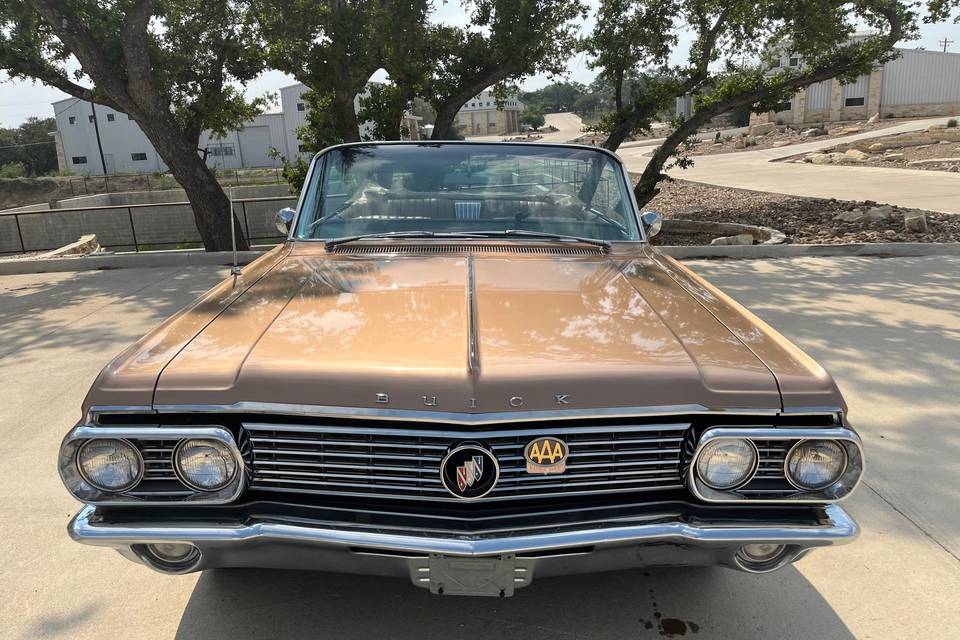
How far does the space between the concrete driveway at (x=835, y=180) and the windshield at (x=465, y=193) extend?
11.4 m

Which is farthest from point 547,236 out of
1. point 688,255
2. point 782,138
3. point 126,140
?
point 126,140

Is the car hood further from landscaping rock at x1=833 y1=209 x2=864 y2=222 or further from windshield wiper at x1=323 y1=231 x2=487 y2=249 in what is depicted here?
landscaping rock at x1=833 y1=209 x2=864 y2=222

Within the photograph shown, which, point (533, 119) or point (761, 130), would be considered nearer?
point (761, 130)

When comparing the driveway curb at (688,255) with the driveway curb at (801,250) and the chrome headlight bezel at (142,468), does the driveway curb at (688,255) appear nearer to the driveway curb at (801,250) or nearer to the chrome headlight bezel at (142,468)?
the driveway curb at (801,250)

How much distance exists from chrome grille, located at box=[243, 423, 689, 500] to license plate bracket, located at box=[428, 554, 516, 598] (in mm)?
170

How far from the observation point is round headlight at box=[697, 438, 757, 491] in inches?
77.5

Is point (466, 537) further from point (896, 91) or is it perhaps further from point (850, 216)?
point (896, 91)

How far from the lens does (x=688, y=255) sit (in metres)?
9.27

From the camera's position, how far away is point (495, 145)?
3672mm

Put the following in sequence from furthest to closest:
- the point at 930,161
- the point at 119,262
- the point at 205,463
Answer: the point at 930,161 < the point at 119,262 < the point at 205,463

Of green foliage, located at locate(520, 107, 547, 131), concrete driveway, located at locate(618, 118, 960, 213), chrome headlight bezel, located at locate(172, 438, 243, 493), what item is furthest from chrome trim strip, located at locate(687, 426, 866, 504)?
green foliage, located at locate(520, 107, 547, 131)

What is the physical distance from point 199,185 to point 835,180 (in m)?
16.3

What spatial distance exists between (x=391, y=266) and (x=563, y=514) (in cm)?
132

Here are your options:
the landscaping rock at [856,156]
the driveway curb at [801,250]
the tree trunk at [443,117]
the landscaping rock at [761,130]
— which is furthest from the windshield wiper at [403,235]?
the landscaping rock at [761,130]
